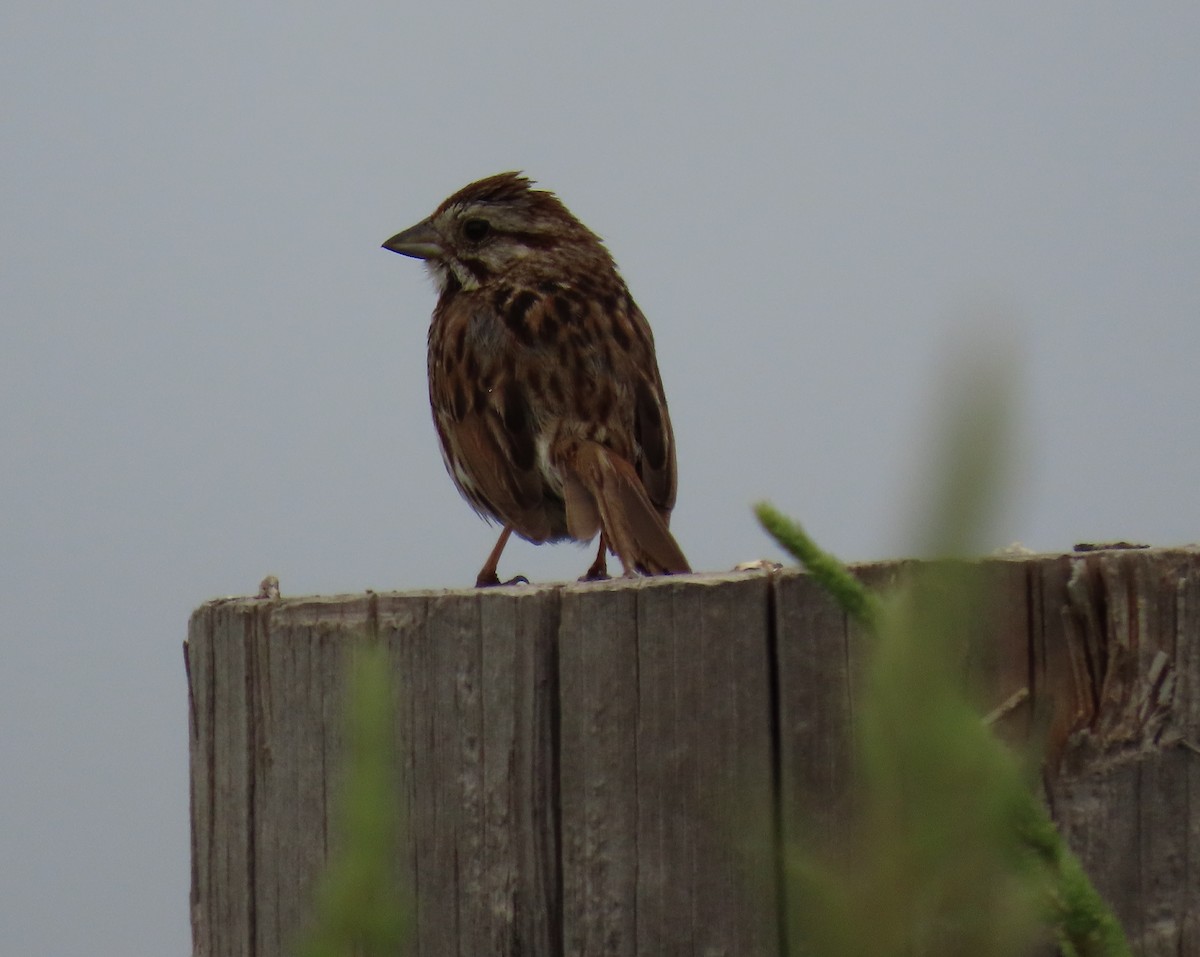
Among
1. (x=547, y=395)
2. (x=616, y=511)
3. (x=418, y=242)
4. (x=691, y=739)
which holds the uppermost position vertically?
(x=418, y=242)

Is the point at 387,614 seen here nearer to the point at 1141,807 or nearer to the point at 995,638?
the point at 995,638

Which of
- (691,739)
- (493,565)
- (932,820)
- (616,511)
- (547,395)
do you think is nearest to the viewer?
(932,820)

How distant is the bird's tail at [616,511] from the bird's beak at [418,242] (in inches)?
55.8

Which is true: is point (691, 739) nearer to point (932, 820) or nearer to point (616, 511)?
point (932, 820)

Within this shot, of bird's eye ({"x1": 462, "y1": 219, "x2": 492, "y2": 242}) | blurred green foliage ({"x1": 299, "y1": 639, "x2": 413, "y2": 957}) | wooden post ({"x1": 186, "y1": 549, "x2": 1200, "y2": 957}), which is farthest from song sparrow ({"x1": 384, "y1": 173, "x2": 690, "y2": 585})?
blurred green foliage ({"x1": 299, "y1": 639, "x2": 413, "y2": 957})

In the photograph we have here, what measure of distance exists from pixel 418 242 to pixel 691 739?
148 inches

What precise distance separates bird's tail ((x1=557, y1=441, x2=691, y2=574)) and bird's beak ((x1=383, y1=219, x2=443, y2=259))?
1418 millimetres

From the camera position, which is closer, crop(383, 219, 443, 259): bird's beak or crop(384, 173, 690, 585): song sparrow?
crop(384, 173, 690, 585): song sparrow

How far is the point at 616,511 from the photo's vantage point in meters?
3.99

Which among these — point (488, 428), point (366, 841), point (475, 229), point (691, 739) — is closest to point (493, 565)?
point (488, 428)

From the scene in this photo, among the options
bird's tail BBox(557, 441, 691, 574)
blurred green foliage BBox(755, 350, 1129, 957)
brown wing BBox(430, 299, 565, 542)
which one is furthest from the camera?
brown wing BBox(430, 299, 565, 542)

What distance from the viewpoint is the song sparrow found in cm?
416

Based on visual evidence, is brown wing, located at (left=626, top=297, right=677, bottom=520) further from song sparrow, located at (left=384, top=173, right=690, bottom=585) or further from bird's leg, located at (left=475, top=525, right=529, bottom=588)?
bird's leg, located at (left=475, top=525, right=529, bottom=588)

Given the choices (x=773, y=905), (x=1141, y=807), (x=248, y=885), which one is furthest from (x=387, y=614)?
(x=1141, y=807)
